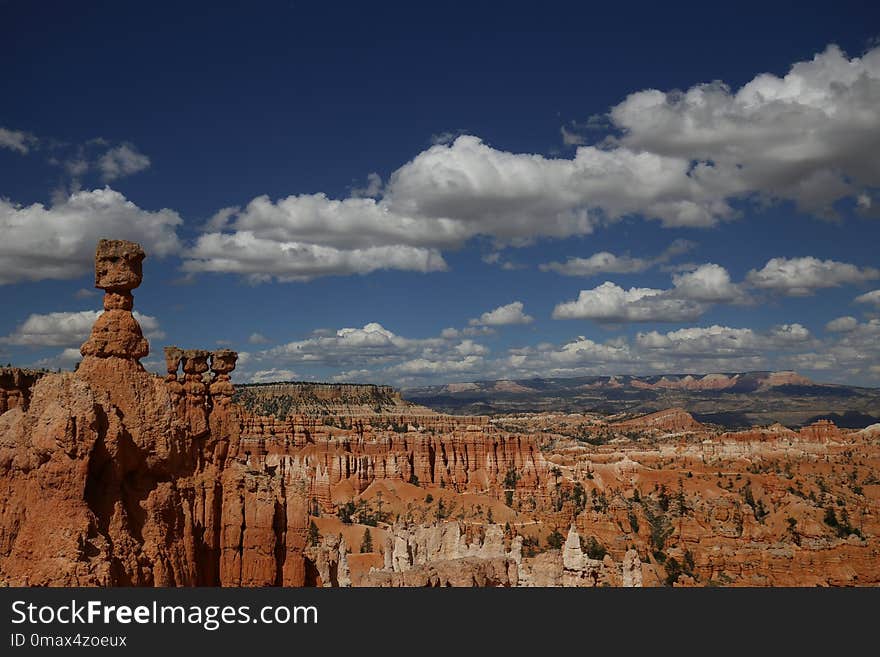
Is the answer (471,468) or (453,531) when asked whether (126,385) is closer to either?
(453,531)

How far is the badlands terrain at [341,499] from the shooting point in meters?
13.3

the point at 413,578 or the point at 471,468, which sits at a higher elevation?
the point at 413,578

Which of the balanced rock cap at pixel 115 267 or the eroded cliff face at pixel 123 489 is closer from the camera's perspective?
the eroded cliff face at pixel 123 489

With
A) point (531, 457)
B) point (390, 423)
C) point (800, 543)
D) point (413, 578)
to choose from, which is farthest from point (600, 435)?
point (413, 578)

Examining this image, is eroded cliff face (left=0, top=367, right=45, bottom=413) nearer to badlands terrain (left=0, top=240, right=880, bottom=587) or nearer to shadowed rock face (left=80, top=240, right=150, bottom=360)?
badlands terrain (left=0, top=240, right=880, bottom=587)

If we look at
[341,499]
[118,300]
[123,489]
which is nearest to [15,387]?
[118,300]

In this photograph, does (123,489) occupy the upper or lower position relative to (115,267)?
lower

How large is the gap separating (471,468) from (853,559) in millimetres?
69268

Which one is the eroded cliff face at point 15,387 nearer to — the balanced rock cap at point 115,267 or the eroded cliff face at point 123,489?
the eroded cliff face at point 123,489

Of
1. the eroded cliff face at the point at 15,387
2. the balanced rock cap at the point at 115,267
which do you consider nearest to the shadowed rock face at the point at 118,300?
the balanced rock cap at the point at 115,267

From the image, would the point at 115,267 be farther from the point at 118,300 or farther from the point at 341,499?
the point at 341,499

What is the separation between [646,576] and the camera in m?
41.5

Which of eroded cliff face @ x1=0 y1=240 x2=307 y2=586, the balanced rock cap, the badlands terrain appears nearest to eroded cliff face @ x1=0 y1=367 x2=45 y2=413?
the badlands terrain

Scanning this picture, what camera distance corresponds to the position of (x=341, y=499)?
88.7m
